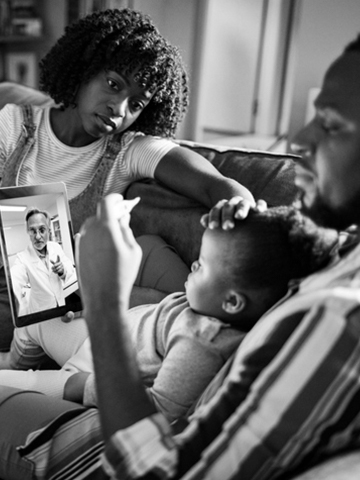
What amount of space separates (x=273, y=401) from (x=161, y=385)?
0.36m

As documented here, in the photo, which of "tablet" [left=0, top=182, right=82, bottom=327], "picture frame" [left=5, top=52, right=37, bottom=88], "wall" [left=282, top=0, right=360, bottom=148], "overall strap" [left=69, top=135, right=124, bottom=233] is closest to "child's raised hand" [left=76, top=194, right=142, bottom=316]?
A: "tablet" [left=0, top=182, right=82, bottom=327]

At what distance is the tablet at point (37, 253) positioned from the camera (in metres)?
1.24

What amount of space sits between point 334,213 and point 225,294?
12.2 inches

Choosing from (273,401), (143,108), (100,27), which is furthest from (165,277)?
(273,401)

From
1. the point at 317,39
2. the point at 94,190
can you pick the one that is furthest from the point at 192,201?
the point at 317,39

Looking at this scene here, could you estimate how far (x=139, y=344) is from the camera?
1.12 meters

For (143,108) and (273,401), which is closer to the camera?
(273,401)

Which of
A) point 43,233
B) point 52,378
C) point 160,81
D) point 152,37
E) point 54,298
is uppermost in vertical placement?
point 152,37

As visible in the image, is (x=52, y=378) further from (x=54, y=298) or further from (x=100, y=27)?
(x=100, y=27)

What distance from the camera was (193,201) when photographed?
1.63 meters

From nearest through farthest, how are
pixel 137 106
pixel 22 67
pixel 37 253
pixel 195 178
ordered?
1. pixel 37 253
2. pixel 195 178
3. pixel 137 106
4. pixel 22 67

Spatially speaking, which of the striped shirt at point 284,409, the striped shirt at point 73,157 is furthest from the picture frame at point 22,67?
the striped shirt at point 284,409

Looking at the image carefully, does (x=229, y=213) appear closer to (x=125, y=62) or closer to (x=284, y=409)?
(x=284, y=409)

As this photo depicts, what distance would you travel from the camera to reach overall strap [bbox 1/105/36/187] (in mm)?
1663
